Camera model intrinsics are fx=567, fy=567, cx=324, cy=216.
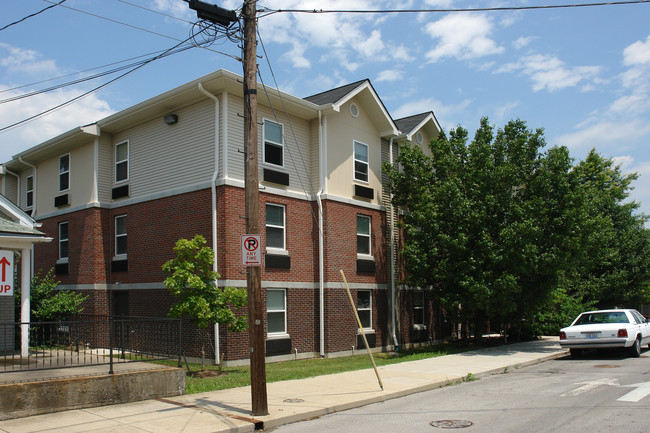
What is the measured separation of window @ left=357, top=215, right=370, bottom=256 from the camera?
20906 mm

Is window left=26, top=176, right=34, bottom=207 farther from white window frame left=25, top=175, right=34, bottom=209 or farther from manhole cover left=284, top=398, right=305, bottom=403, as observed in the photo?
manhole cover left=284, top=398, right=305, bottom=403

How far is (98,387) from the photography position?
33.1 feet

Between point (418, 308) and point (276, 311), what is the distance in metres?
7.74

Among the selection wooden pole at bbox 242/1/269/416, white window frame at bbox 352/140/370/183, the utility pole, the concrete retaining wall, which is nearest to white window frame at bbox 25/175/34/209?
white window frame at bbox 352/140/370/183

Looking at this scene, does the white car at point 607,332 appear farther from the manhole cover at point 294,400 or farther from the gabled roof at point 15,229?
the gabled roof at point 15,229

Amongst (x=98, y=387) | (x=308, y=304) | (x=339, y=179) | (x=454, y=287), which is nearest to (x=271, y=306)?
(x=308, y=304)

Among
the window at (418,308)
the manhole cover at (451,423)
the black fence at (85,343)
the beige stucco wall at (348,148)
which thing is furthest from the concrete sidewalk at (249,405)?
the window at (418,308)

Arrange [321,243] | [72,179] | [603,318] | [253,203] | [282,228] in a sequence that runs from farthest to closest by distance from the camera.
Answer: [72,179]
[321,243]
[282,228]
[603,318]
[253,203]

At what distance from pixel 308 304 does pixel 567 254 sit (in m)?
8.66

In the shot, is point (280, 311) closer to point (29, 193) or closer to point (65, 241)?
point (65, 241)

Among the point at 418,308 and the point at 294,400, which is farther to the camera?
the point at 418,308

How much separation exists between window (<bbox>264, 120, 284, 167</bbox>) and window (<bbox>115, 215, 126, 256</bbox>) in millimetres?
5985

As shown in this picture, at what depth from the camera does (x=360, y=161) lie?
21.2 metres

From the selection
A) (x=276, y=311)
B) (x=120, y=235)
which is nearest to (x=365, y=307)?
(x=276, y=311)
